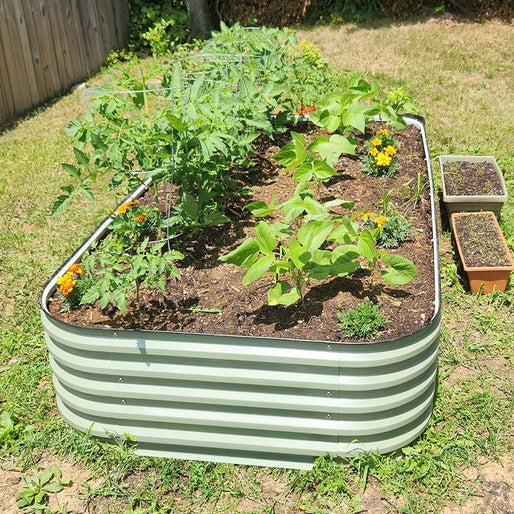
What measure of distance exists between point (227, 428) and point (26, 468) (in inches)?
34.8

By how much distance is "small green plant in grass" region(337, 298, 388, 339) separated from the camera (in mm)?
2508

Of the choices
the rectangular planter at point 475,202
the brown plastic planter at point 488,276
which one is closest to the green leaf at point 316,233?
the brown plastic planter at point 488,276

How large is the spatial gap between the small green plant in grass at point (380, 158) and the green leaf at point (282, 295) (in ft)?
4.56

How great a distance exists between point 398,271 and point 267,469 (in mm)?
957

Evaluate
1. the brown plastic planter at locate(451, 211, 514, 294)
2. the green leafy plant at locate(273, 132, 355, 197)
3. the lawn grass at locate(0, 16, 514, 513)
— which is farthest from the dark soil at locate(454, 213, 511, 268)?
the green leafy plant at locate(273, 132, 355, 197)

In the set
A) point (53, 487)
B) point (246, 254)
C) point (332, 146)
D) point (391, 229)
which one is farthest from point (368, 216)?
point (53, 487)

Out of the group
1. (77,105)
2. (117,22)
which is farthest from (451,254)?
(117,22)

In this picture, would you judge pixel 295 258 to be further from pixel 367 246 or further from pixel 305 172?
pixel 305 172

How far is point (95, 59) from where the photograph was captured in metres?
7.45

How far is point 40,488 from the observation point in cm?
258

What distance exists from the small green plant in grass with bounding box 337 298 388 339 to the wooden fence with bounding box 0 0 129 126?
4.68 meters

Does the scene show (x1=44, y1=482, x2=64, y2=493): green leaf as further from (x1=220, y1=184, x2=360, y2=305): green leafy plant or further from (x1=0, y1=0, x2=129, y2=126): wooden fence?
(x1=0, y1=0, x2=129, y2=126): wooden fence

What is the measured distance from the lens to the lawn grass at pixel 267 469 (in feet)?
8.12

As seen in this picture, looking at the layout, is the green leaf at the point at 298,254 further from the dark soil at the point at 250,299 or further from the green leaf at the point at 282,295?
the dark soil at the point at 250,299
